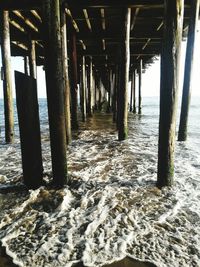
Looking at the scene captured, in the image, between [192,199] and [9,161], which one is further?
[9,161]

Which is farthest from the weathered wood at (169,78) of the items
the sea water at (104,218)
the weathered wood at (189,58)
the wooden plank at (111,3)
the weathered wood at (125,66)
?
the weathered wood at (125,66)

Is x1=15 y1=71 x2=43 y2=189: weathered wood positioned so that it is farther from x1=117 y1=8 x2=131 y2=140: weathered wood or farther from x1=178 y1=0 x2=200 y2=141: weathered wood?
x1=178 y1=0 x2=200 y2=141: weathered wood

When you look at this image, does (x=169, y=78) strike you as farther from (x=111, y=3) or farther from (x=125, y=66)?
(x=125, y=66)

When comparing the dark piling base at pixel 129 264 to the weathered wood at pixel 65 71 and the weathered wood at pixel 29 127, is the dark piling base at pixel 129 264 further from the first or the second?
the weathered wood at pixel 65 71

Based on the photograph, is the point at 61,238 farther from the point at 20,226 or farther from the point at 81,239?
the point at 20,226

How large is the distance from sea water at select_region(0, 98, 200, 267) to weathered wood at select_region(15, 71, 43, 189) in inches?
9.5

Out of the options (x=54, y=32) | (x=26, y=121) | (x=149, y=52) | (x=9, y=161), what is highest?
(x=149, y=52)

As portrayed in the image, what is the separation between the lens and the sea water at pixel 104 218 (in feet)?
6.92

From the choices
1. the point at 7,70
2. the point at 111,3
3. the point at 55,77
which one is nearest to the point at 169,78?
the point at 55,77

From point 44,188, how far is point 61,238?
A: 3.86 feet

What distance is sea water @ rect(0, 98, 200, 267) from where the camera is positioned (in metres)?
2.11

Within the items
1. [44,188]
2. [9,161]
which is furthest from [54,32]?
[9,161]

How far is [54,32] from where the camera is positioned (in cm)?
299

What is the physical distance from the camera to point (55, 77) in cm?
306
